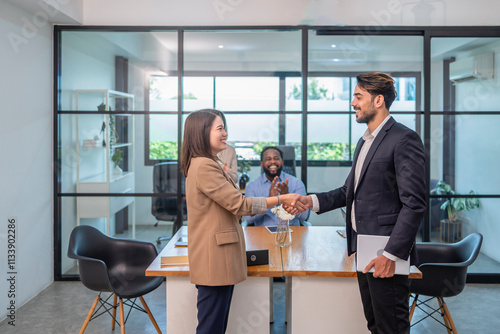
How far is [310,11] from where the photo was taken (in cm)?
464

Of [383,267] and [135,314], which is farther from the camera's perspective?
[135,314]

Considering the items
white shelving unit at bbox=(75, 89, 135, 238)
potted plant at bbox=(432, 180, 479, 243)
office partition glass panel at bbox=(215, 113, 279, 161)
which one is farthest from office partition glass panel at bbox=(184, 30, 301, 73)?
potted plant at bbox=(432, 180, 479, 243)

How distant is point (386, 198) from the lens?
7.43 feet

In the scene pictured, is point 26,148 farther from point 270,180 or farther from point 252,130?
point 270,180

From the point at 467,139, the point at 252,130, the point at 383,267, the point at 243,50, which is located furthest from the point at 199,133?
the point at 467,139

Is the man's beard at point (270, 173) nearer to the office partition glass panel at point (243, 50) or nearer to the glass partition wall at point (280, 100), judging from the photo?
the glass partition wall at point (280, 100)

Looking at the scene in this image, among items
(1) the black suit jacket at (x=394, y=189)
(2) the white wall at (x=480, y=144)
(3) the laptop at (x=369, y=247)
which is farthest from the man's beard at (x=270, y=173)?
(3) the laptop at (x=369, y=247)

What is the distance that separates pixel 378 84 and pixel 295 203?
856mm

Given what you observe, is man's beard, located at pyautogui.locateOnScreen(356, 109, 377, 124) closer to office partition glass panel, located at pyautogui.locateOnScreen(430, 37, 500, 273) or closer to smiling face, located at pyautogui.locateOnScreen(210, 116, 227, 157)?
smiling face, located at pyautogui.locateOnScreen(210, 116, 227, 157)

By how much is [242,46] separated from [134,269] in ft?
7.80

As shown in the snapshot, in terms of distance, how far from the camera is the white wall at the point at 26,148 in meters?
3.80

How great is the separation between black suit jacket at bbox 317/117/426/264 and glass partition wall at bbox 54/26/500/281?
7.87ft

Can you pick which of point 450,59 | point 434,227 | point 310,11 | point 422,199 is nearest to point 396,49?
point 450,59

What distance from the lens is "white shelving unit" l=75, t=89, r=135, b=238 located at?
4750 mm
